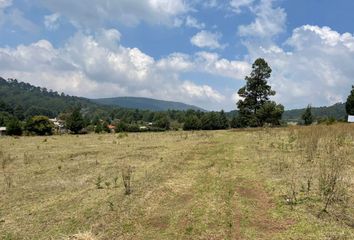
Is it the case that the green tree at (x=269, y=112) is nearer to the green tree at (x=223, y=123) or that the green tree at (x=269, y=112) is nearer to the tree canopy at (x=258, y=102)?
the tree canopy at (x=258, y=102)

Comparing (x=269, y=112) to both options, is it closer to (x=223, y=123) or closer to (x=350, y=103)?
(x=350, y=103)

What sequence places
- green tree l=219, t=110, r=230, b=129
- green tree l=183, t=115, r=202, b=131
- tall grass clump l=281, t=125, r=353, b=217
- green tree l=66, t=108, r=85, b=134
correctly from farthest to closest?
green tree l=219, t=110, r=230, b=129 < green tree l=183, t=115, r=202, b=131 < green tree l=66, t=108, r=85, b=134 < tall grass clump l=281, t=125, r=353, b=217

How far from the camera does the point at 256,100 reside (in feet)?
180

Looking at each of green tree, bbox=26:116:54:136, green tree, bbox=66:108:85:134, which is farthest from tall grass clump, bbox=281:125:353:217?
green tree, bbox=26:116:54:136

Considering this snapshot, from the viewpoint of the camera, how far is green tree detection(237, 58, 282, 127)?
52438 millimetres

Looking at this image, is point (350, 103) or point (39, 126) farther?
point (39, 126)

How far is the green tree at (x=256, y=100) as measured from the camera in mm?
52438

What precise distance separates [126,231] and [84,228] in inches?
37.2

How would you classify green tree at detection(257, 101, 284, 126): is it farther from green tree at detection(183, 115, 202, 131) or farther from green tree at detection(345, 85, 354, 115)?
green tree at detection(183, 115, 202, 131)

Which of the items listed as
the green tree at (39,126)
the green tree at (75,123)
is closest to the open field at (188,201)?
the green tree at (39,126)

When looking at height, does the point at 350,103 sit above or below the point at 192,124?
above

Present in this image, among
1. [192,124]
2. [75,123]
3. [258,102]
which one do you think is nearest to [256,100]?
[258,102]

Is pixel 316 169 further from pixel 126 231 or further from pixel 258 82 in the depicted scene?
pixel 258 82

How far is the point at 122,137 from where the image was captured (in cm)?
3362
